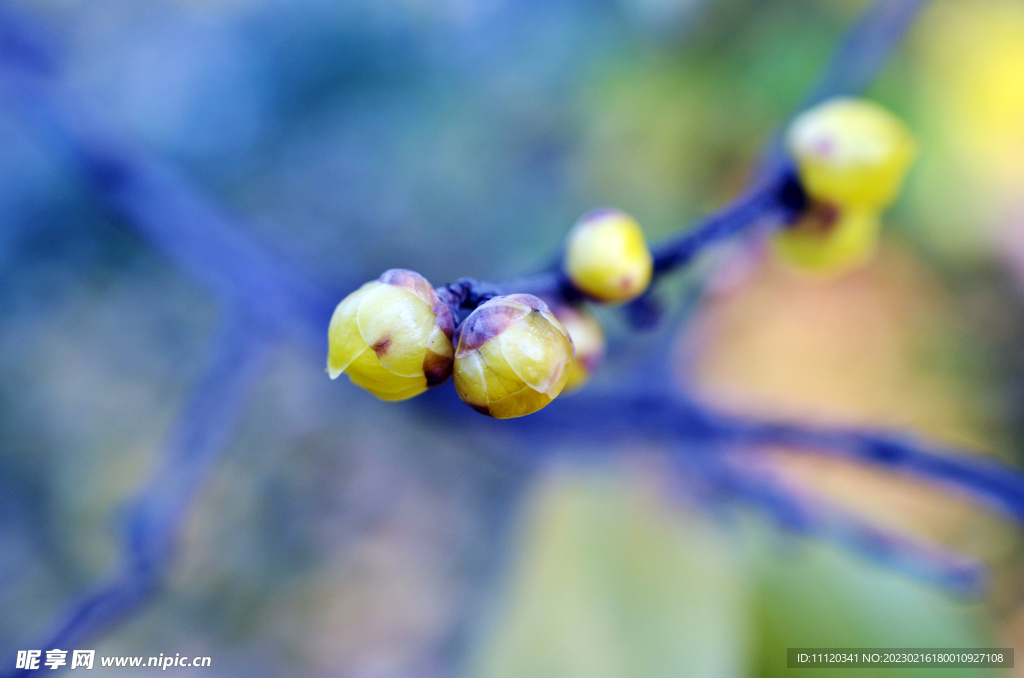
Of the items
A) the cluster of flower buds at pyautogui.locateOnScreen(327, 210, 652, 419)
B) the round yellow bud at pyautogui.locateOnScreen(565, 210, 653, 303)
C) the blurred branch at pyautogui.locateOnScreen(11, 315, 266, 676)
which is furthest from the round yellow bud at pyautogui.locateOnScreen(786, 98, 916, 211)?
the blurred branch at pyautogui.locateOnScreen(11, 315, 266, 676)

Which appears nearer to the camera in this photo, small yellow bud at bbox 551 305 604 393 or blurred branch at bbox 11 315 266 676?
small yellow bud at bbox 551 305 604 393

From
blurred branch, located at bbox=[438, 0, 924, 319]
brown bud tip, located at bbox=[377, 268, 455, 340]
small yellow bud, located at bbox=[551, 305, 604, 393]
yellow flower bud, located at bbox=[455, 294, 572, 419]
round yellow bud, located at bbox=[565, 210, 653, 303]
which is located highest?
blurred branch, located at bbox=[438, 0, 924, 319]

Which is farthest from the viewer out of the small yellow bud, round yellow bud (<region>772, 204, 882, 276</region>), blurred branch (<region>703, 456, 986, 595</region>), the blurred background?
the blurred background

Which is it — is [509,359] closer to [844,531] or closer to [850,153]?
[850,153]

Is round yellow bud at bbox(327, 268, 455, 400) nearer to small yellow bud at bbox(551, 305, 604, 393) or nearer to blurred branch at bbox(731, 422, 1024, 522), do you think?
small yellow bud at bbox(551, 305, 604, 393)

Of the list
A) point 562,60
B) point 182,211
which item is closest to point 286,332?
point 182,211

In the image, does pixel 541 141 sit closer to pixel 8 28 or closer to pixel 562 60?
pixel 562 60

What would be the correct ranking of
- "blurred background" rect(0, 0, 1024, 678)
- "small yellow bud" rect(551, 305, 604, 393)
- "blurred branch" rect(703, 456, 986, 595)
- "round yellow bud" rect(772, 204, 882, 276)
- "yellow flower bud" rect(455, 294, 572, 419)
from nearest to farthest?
"yellow flower bud" rect(455, 294, 572, 419)
"small yellow bud" rect(551, 305, 604, 393)
"round yellow bud" rect(772, 204, 882, 276)
"blurred branch" rect(703, 456, 986, 595)
"blurred background" rect(0, 0, 1024, 678)
